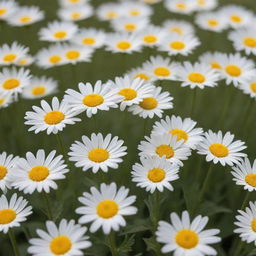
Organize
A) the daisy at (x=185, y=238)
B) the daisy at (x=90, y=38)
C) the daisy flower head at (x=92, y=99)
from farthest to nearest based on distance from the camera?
1. the daisy at (x=90, y=38)
2. the daisy flower head at (x=92, y=99)
3. the daisy at (x=185, y=238)

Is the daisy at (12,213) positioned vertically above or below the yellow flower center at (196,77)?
below

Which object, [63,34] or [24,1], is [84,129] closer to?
[63,34]

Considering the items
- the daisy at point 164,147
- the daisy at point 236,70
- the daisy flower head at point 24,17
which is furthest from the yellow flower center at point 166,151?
the daisy flower head at point 24,17

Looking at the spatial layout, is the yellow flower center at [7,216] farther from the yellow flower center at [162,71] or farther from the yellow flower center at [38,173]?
the yellow flower center at [162,71]

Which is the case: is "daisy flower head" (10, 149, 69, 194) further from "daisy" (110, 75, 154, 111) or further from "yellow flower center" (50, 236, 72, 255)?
"daisy" (110, 75, 154, 111)

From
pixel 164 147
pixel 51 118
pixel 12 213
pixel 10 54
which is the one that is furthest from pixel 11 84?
pixel 164 147

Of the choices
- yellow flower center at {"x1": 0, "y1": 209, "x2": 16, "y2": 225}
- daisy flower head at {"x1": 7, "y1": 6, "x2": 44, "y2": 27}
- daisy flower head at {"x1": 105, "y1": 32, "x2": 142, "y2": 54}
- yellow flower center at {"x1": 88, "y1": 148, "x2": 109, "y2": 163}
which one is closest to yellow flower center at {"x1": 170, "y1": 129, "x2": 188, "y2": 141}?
yellow flower center at {"x1": 88, "y1": 148, "x2": 109, "y2": 163}

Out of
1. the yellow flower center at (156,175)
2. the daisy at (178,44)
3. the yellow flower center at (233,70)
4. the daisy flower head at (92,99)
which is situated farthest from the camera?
the daisy at (178,44)

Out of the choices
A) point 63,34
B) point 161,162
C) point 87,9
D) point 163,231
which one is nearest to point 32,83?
point 63,34
